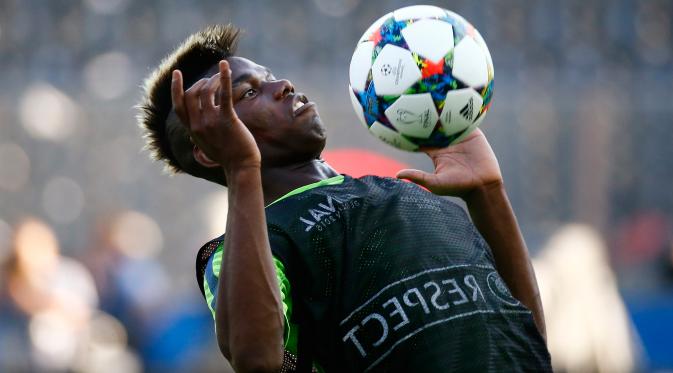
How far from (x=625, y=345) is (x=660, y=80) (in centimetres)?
442

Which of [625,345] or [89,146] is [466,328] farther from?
[89,146]

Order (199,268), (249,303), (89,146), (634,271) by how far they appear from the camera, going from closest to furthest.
Result: (249,303)
(199,268)
(634,271)
(89,146)

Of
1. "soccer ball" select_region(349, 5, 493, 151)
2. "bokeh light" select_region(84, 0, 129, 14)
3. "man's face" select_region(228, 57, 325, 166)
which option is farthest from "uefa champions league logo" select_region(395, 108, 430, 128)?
"bokeh light" select_region(84, 0, 129, 14)

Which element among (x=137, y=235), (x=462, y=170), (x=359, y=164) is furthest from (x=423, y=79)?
(x=137, y=235)

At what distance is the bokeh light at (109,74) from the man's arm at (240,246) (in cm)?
1078

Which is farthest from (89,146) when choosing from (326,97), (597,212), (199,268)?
(199,268)

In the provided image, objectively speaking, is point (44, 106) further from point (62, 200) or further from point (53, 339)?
point (53, 339)

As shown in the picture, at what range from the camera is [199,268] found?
4215mm

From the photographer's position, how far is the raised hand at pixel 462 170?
14.9ft

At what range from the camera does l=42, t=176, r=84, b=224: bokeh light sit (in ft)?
46.9

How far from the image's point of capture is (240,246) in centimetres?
359

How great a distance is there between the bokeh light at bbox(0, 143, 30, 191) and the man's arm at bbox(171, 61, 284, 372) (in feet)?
36.9

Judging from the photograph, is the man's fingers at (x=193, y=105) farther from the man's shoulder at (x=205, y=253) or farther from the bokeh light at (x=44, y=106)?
the bokeh light at (x=44, y=106)

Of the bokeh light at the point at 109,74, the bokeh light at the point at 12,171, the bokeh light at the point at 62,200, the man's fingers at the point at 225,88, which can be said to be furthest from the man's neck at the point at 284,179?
the bokeh light at the point at 12,171
